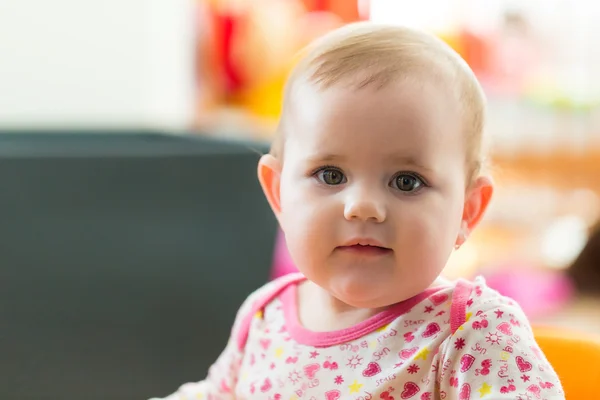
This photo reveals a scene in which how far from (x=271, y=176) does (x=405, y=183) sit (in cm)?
17

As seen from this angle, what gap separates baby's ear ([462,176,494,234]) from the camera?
0.74 m

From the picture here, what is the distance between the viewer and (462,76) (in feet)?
2.31

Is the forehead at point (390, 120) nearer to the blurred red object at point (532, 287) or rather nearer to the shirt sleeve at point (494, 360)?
the shirt sleeve at point (494, 360)

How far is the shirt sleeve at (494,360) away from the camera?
0.63m

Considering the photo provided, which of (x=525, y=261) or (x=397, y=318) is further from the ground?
(x=397, y=318)

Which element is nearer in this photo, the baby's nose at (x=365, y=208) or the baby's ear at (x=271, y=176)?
the baby's nose at (x=365, y=208)

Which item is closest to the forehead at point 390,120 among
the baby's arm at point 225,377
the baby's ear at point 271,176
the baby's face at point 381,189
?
the baby's face at point 381,189

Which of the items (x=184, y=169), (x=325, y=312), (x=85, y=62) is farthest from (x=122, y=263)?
(x=85, y=62)

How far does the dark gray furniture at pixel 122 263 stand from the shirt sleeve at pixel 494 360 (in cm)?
54

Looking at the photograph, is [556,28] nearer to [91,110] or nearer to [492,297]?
[91,110]

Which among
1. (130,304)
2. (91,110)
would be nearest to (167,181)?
(130,304)

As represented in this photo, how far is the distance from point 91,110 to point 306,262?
5.19ft

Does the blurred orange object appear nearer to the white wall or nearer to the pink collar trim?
the pink collar trim

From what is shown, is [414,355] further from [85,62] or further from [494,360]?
[85,62]
